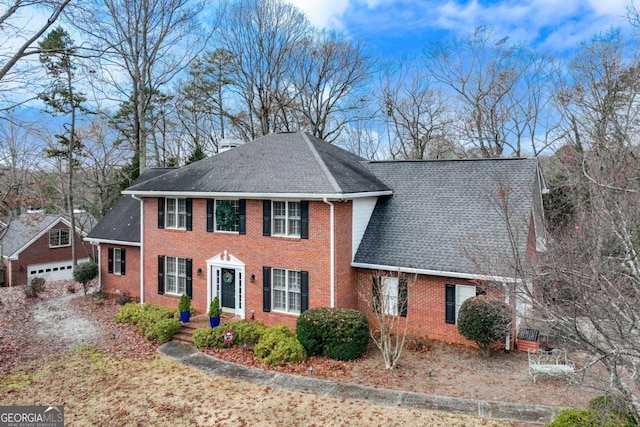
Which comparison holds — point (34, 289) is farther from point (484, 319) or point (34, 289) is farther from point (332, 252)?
point (484, 319)

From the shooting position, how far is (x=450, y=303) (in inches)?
524

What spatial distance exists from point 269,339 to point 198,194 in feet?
21.4

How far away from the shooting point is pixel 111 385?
1086cm

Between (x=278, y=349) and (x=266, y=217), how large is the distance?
491 cm

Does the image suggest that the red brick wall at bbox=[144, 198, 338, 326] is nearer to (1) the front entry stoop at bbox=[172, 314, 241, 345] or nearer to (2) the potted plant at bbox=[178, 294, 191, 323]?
(1) the front entry stoop at bbox=[172, 314, 241, 345]

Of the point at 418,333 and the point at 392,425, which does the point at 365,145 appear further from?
the point at 392,425

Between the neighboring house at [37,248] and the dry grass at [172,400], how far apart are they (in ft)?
64.0

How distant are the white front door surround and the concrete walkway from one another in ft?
10.8

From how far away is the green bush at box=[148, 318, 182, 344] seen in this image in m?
14.3


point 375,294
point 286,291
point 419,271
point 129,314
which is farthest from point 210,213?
point 419,271

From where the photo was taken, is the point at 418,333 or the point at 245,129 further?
the point at 245,129

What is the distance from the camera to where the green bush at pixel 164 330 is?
14.3 meters

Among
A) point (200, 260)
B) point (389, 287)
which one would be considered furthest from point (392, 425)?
point (200, 260)

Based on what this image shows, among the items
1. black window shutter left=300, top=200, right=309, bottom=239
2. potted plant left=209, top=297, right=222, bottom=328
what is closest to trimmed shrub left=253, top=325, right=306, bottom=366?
potted plant left=209, top=297, right=222, bottom=328
